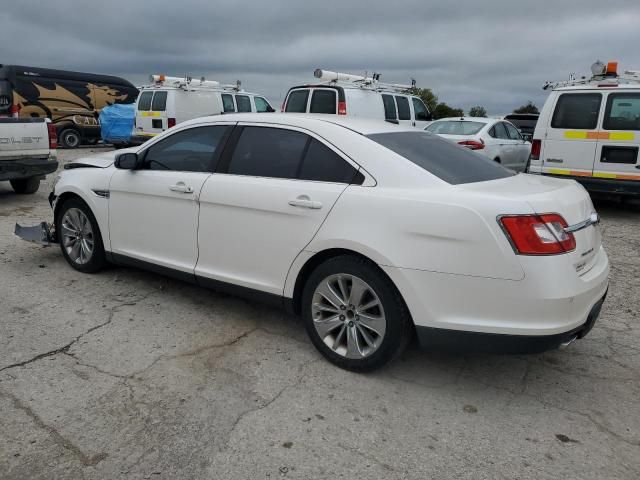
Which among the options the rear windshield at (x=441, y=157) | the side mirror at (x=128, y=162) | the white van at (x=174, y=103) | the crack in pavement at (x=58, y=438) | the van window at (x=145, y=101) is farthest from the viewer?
the van window at (x=145, y=101)

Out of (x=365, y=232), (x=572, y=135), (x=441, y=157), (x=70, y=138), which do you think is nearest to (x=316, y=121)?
(x=441, y=157)

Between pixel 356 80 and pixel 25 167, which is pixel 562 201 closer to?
pixel 25 167

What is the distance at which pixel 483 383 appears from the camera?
3447mm

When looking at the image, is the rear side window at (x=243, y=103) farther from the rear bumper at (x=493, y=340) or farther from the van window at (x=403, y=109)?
the rear bumper at (x=493, y=340)

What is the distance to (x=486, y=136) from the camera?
37.6ft

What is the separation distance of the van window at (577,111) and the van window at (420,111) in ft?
19.1

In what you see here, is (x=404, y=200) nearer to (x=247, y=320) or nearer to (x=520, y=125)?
(x=247, y=320)

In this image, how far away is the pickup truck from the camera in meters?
8.29

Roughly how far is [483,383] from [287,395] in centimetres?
121

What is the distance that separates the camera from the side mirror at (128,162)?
181 inches

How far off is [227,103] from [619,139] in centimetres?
1144

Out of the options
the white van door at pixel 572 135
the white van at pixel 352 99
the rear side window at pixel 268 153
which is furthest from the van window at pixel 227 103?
the rear side window at pixel 268 153

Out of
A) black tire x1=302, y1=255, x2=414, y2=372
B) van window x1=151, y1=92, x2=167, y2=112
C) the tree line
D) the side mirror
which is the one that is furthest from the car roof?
the tree line

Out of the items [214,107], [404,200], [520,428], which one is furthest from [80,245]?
[214,107]
